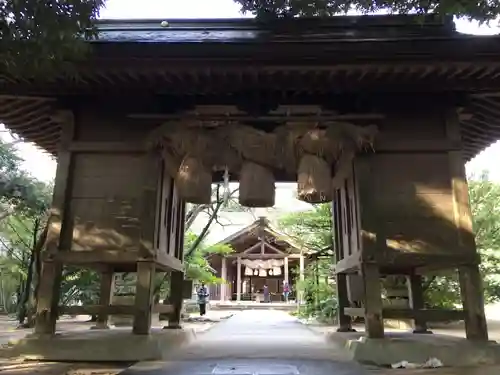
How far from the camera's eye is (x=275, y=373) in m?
4.09

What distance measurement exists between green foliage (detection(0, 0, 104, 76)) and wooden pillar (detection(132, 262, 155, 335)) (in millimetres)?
2580

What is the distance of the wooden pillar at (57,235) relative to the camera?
17.0 ft

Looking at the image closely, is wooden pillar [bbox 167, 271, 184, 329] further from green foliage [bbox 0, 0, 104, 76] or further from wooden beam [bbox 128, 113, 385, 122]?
green foliage [bbox 0, 0, 104, 76]

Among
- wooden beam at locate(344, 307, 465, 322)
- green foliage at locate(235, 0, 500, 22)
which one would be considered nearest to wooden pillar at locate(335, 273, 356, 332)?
wooden beam at locate(344, 307, 465, 322)

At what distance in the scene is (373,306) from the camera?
5.06 m

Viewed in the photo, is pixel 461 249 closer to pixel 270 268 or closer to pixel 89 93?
pixel 89 93

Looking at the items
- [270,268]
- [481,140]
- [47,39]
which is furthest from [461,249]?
[270,268]

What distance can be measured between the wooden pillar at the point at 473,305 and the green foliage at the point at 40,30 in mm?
4796

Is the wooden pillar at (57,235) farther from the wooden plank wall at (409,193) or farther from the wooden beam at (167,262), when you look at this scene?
the wooden plank wall at (409,193)

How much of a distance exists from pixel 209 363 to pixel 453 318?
2844 millimetres

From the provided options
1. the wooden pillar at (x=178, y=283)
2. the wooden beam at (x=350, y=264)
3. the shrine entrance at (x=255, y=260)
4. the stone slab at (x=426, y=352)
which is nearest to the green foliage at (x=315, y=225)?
the wooden beam at (x=350, y=264)

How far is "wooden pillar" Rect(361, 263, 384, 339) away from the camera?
503 centimetres

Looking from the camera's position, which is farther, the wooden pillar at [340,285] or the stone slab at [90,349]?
the wooden pillar at [340,285]

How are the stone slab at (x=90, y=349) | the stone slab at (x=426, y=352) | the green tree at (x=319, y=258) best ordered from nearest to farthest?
1. the stone slab at (x=426, y=352)
2. the stone slab at (x=90, y=349)
3. the green tree at (x=319, y=258)
